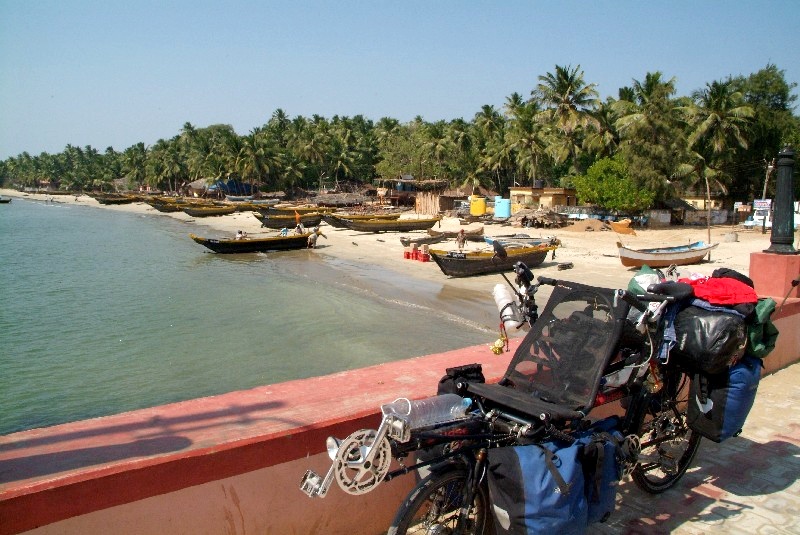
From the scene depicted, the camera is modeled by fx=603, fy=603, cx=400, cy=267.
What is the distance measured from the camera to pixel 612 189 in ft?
127

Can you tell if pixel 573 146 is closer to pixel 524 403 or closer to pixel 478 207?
pixel 478 207

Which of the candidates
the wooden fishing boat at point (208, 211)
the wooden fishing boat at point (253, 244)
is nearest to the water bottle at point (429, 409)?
the wooden fishing boat at point (253, 244)

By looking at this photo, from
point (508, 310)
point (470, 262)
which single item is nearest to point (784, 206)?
point (508, 310)

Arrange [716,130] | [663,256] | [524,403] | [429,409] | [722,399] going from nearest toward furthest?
[429,409], [524,403], [722,399], [663,256], [716,130]

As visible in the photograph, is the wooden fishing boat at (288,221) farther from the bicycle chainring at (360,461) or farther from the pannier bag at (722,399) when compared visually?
the bicycle chainring at (360,461)

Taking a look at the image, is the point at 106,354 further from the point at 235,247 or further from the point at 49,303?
the point at 235,247

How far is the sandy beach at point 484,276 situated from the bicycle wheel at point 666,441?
38.2ft

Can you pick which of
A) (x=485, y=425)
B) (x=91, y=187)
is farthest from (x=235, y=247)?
(x=91, y=187)

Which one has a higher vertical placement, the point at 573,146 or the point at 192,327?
the point at 573,146

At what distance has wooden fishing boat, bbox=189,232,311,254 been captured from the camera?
3300 cm

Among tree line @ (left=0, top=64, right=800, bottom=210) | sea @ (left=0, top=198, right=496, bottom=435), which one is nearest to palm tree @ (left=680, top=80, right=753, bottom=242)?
tree line @ (left=0, top=64, right=800, bottom=210)

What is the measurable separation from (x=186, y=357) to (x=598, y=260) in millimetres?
18200

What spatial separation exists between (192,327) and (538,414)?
15348 millimetres

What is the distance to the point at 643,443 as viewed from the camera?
4176 millimetres
